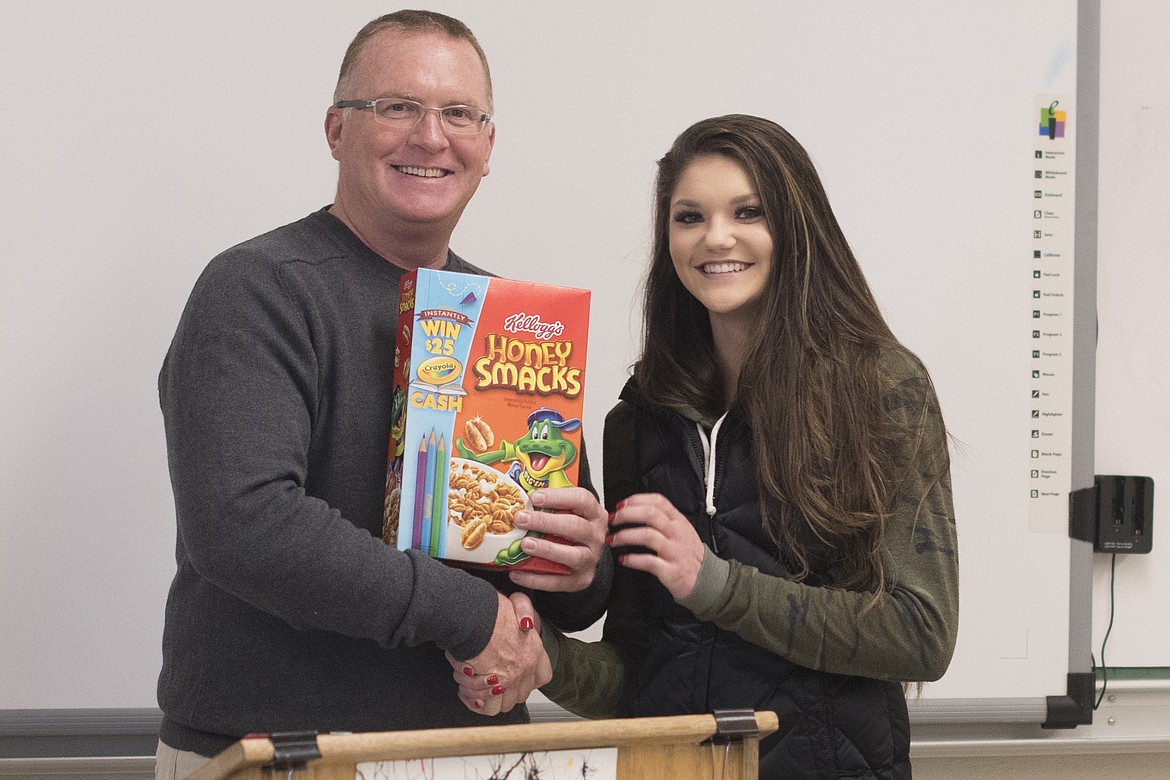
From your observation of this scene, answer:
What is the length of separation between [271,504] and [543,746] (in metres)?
0.38

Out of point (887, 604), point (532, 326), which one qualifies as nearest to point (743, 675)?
point (887, 604)

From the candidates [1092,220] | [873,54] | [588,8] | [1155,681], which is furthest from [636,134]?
[1155,681]

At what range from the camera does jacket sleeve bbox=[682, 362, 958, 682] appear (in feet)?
4.07

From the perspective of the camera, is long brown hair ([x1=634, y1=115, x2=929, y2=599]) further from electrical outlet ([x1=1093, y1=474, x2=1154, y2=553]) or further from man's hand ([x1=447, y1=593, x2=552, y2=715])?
electrical outlet ([x1=1093, y1=474, x2=1154, y2=553])

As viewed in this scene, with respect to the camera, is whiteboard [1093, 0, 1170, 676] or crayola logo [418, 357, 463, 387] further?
whiteboard [1093, 0, 1170, 676]

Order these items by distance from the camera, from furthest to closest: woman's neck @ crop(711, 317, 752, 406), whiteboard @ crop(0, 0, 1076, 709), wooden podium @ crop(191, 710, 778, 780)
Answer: whiteboard @ crop(0, 0, 1076, 709) → woman's neck @ crop(711, 317, 752, 406) → wooden podium @ crop(191, 710, 778, 780)

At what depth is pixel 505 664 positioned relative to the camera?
122 centimetres

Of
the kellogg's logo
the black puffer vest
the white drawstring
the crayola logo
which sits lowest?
the black puffer vest

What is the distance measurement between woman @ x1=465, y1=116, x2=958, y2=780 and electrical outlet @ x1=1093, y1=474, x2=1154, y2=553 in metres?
0.99

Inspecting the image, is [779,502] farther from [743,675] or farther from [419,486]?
[419,486]

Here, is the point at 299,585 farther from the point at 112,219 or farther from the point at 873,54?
the point at 873,54

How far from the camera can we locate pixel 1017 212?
6.99 feet

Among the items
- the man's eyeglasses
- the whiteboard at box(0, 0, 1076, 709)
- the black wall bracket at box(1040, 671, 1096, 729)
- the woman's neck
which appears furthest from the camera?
the black wall bracket at box(1040, 671, 1096, 729)

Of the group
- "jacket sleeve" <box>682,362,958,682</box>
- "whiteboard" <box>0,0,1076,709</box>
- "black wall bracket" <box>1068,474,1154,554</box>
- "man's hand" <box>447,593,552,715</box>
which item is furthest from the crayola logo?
"black wall bracket" <box>1068,474,1154,554</box>
